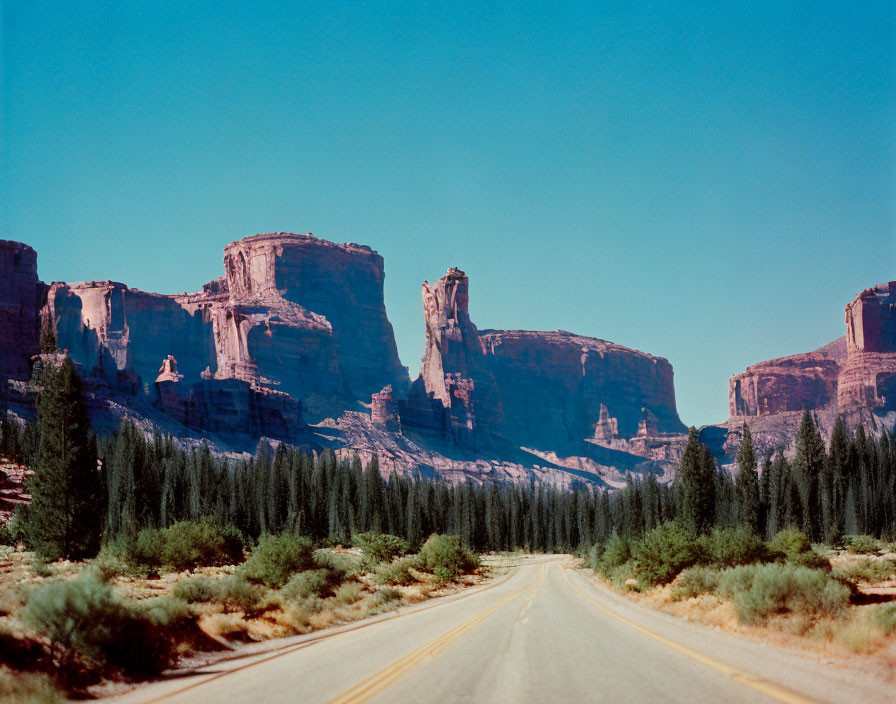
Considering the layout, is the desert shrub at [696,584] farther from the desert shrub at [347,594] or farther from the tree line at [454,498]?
the tree line at [454,498]

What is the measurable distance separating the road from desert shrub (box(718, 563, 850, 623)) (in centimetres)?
108

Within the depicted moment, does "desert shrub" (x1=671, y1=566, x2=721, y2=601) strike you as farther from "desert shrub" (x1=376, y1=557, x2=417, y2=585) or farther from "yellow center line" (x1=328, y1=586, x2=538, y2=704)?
"desert shrub" (x1=376, y1=557, x2=417, y2=585)

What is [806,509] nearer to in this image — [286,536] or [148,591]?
[286,536]

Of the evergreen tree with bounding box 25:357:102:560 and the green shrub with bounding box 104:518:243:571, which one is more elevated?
the evergreen tree with bounding box 25:357:102:560

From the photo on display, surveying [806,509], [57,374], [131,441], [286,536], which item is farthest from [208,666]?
[806,509]

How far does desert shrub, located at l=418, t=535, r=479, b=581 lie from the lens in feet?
153

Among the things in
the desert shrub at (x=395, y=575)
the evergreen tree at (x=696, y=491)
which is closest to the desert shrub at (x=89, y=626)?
the desert shrub at (x=395, y=575)

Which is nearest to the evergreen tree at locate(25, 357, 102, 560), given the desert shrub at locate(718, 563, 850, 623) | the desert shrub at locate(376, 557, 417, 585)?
the desert shrub at locate(376, 557, 417, 585)

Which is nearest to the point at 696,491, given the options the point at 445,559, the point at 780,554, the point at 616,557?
the point at 616,557

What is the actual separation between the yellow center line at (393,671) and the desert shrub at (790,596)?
6.37 meters

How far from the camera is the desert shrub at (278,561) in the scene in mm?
29141

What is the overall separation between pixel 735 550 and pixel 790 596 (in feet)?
39.7

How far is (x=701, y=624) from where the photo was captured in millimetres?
19219

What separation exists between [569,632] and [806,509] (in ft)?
268
